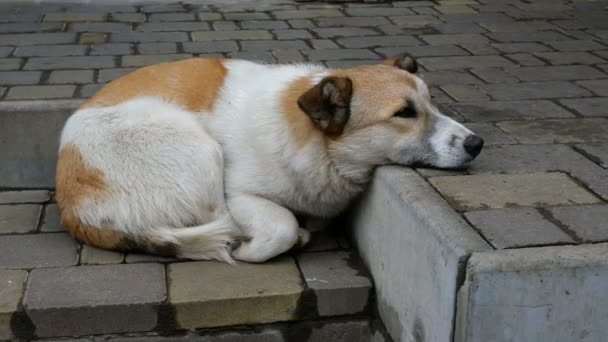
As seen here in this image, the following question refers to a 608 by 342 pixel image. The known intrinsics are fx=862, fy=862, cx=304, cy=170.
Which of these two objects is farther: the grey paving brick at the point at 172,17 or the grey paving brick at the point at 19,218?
the grey paving brick at the point at 172,17

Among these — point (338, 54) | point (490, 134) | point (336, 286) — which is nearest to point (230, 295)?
point (336, 286)

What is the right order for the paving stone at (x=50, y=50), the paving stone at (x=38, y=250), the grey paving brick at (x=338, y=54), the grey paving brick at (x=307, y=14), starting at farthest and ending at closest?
1. the grey paving brick at (x=307, y=14)
2. the paving stone at (x=50, y=50)
3. the grey paving brick at (x=338, y=54)
4. the paving stone at (x=38, y=250)

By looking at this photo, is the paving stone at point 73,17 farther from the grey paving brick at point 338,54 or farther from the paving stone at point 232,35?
the grey paving brick at point 338,54

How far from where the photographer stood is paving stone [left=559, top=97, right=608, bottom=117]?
16.2ft

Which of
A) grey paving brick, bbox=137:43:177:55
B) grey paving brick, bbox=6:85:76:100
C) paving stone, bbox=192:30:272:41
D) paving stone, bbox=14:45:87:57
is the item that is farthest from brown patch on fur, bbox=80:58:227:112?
paving stone, bbox=192:30:272:41

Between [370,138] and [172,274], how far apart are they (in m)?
1.08

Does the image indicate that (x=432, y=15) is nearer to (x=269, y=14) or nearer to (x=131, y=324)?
(x=269, y=14)

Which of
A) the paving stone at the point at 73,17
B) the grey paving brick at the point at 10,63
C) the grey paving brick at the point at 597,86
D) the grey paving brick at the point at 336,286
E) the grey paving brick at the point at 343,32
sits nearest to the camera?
the grey paving brick at the point at 336,286

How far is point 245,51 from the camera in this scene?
21.9ft

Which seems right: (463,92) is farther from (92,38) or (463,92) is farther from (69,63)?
(92,38)

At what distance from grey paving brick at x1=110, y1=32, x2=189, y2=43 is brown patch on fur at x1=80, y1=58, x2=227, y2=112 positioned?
2702mm

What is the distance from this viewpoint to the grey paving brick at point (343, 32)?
7.30 m

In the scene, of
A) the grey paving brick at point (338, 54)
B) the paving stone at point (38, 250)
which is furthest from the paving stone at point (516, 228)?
the grey paving brick at point (338, 54)

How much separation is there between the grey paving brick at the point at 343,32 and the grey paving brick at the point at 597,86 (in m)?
2.18
